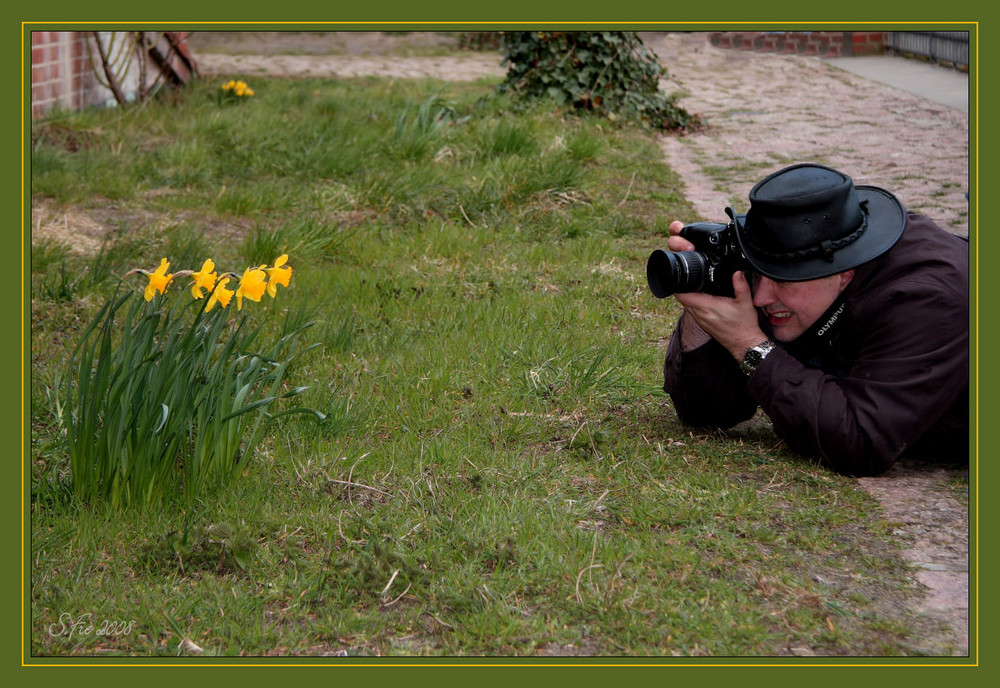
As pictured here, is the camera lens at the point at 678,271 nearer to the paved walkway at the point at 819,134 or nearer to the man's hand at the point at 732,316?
the man's hand at the point at 732,316

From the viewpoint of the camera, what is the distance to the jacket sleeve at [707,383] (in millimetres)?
3086

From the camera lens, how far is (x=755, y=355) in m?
2.90

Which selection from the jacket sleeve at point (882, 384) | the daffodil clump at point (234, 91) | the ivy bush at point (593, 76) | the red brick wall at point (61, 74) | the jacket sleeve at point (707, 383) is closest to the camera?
the jacket sleeve at point (882, 384)

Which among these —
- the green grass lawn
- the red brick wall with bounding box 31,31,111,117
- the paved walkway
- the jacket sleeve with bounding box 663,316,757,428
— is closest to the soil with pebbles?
the paved walkway

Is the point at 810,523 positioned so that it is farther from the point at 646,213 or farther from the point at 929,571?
the point at 646,213

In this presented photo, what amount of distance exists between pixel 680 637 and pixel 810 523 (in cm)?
66

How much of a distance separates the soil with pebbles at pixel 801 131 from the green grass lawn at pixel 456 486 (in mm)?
117

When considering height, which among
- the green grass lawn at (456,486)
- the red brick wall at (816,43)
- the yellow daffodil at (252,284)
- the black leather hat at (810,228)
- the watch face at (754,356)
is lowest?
the green grass lawn at (456,486)

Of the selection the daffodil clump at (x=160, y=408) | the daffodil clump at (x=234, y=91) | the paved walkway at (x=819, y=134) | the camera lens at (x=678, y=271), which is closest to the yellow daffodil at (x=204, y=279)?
the daffodil clump at (x=160, y=408)

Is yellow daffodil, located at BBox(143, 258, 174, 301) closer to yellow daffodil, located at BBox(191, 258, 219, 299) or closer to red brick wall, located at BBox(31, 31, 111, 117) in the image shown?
yellow daffodil, located at BBox(191, 258, 219, 299)

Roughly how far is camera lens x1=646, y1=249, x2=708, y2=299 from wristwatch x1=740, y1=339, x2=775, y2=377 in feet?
0.74

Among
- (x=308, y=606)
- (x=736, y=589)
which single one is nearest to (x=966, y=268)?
(x=736, y=589)

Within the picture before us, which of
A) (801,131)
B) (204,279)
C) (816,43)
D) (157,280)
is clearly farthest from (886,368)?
(816,43)

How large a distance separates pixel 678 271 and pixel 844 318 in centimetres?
47
